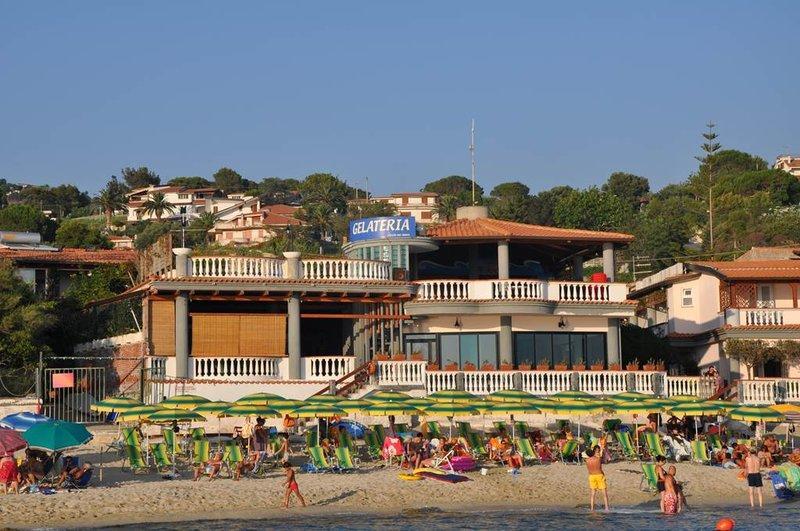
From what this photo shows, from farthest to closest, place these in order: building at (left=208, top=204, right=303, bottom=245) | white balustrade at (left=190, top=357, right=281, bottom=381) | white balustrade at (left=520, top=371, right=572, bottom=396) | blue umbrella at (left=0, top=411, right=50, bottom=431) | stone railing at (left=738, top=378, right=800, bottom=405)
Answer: building at (left=208, top=204, right=303, bottom=245) → stone railing at (left=738, top=378, right=800, bottom=405) → white balustrade at (left=520, top=371, right=572, bottom=396) → white balustrade at (left=190, top=357, right=281, bottom=381) → blue umbrella at (left=0, top=411, right=50, bottom=431)

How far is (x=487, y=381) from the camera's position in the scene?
41031 mm

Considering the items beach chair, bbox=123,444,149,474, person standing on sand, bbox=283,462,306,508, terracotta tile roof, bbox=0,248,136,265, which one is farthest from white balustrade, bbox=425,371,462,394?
terracotta tile roof, bbox=0,248,136,265

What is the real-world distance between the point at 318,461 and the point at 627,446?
28.4 ft

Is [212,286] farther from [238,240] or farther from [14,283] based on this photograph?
[238,240]

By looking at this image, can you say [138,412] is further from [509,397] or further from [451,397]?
[509,397]

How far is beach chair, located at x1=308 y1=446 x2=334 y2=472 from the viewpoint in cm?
3359

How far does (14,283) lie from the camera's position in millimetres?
44656

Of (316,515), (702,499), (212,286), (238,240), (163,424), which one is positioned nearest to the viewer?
(316,515)

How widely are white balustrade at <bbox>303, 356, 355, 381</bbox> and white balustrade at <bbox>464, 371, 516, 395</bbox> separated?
358 cm

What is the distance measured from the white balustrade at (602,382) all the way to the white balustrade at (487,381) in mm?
2333

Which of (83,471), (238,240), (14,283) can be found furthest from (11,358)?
(238,240)

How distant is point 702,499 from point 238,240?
117314 millimetres

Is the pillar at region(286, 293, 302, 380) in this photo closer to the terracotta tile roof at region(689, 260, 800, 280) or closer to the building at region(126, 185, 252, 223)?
the terracotta tile roof at region(689, 260, 800, 280)

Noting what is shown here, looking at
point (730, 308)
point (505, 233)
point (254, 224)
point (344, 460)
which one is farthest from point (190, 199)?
point (344, 460)
